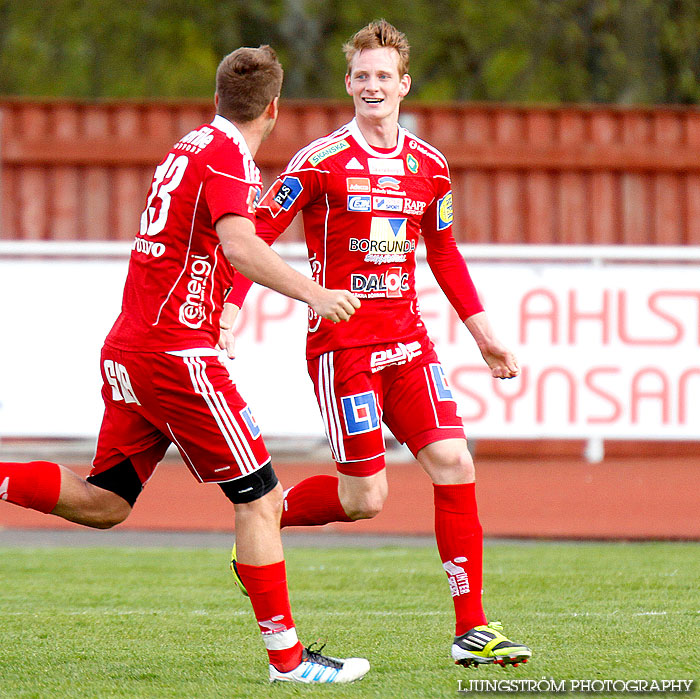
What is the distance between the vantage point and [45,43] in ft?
84.3

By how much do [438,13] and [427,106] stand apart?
40.7 ft

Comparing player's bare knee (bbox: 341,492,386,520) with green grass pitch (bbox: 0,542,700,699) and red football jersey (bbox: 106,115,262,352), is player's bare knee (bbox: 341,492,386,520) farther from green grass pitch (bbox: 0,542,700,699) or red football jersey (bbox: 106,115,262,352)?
red football jersey (bbox: 106,115,262,352)

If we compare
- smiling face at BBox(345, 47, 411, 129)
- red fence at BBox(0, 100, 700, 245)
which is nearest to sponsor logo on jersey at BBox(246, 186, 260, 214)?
smiling face at BBox(345, 47, 411, 129)

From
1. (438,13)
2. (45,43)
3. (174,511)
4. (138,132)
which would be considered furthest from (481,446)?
(45,43)

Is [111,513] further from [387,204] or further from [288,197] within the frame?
[387,204]

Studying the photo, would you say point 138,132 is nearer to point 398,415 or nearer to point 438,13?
point 398,415

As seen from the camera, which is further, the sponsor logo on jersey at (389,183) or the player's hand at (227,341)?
the sponsor logo on jersey at (389,183)

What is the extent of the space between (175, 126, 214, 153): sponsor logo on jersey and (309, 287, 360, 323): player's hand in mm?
673

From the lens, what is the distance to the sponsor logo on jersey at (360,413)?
16.9ft

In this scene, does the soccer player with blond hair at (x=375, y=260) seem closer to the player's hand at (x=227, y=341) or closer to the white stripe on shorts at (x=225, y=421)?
the player's hand at (x=227, y=341)

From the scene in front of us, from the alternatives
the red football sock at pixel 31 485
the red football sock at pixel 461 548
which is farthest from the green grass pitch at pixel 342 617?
the red football sock at pixel 31 485

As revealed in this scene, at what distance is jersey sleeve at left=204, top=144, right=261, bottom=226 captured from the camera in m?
4.24

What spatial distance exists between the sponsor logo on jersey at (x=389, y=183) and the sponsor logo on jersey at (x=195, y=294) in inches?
39.3

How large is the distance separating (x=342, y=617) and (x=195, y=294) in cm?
197
